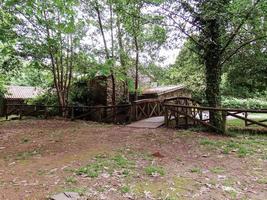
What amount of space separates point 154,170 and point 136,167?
439 millimetres

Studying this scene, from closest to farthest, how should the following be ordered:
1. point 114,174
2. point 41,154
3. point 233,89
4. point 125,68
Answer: point 114,174
point 41,154
point 125,68
point 233,89

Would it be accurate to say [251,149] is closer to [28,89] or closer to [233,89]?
[233,89]

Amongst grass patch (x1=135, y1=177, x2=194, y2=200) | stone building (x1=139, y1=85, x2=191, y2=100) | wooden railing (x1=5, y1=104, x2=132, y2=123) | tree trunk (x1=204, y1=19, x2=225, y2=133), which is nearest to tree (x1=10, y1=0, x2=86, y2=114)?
wooden railing (x1=5, y1=104, x2=132, y2=123)

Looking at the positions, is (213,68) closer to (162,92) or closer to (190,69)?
(190,69)

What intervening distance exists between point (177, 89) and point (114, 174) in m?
15.3

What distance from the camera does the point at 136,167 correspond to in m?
5.01

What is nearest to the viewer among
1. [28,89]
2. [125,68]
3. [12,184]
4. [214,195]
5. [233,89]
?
[214,195]

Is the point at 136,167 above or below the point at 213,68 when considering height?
below

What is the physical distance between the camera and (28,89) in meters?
31.8

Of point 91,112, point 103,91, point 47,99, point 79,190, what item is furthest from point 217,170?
point 47,99

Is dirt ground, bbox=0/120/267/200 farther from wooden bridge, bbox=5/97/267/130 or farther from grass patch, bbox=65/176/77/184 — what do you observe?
wooden bridge, bbox=5/97/267/130

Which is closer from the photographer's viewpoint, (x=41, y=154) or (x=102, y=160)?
(x=102, y=160)

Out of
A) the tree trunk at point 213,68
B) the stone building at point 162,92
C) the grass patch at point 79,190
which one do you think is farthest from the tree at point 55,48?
the grass patch at point 79,190

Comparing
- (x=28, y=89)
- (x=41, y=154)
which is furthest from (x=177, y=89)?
(x=28, y=89)
